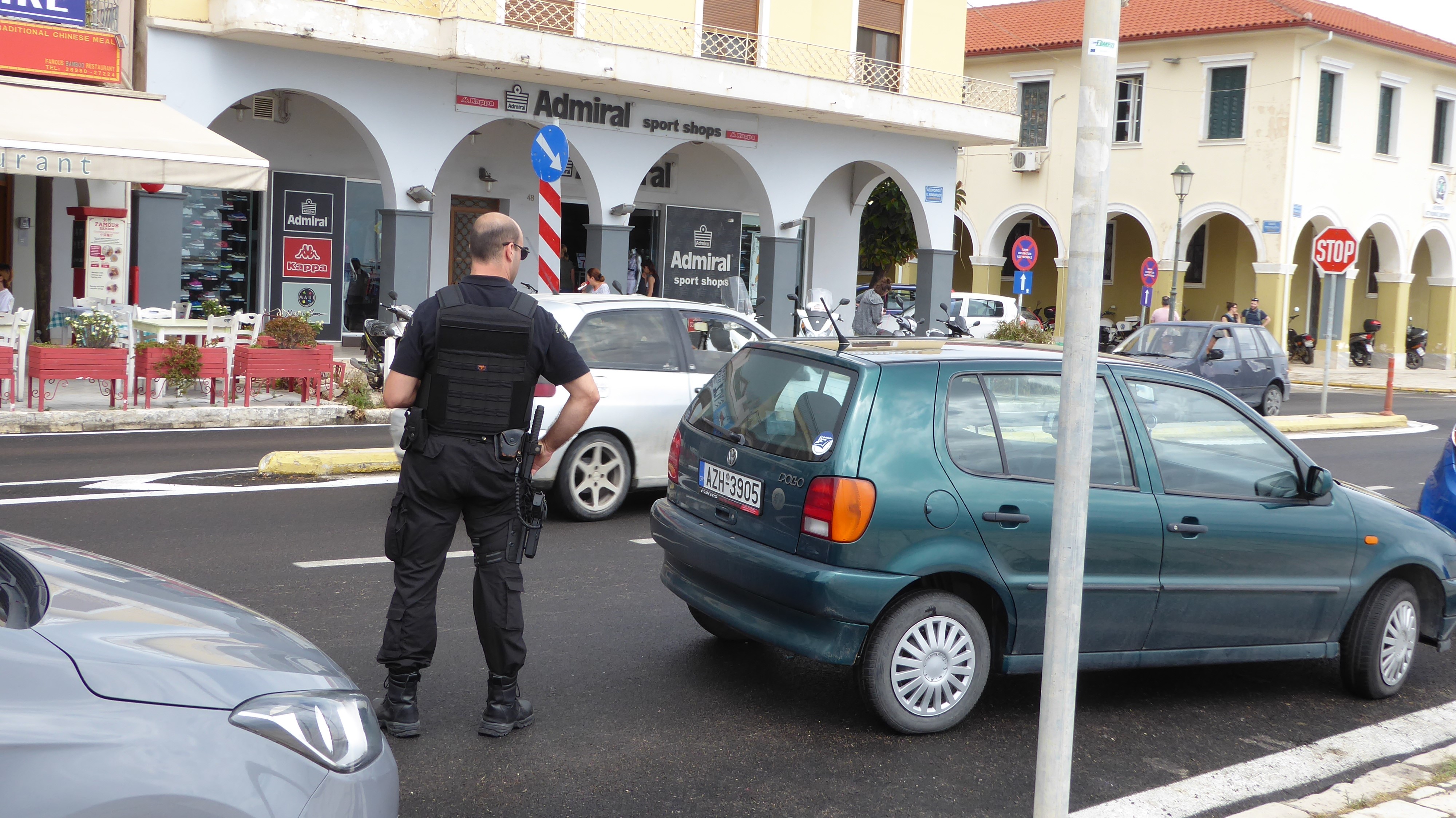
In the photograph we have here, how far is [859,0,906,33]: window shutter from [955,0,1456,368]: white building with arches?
477 inches

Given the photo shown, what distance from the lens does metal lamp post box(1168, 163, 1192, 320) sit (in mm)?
31250

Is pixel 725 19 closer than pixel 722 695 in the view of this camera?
No

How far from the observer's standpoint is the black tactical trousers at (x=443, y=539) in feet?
15.0

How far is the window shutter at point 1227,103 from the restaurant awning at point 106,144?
90.3 feet

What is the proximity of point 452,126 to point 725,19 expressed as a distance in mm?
5471

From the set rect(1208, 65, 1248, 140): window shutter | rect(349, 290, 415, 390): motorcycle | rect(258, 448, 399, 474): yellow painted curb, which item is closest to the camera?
rect(258, 448, 399, 474): yellow painted curb

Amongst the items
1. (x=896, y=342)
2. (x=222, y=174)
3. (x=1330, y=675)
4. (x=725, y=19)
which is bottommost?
(x=1330, y=675)

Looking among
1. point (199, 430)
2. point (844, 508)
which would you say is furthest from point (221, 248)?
point (844, 508)

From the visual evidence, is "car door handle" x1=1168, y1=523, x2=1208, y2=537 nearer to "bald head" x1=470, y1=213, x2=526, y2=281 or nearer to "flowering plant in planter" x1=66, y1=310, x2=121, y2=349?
"bald head" x1=470, y1=213, x2=526, y2=281

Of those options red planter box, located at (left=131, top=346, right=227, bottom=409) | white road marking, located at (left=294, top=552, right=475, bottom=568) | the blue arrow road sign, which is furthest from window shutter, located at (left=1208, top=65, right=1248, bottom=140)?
white road marking, located at (left=294, top=552, right=475, bottom=568)

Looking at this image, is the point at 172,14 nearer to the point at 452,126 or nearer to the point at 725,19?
the point at 452,126

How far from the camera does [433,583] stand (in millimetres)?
4645

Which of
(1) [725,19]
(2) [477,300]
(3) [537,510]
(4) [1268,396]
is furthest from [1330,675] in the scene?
(1) [725,19]

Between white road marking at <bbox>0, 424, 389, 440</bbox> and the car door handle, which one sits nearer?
the car door handle
